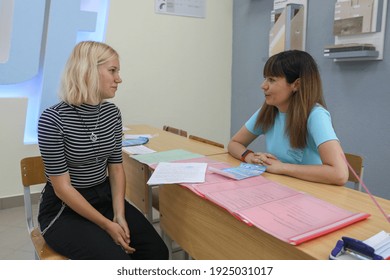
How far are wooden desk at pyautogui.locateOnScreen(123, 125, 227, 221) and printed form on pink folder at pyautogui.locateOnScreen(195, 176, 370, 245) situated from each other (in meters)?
0.60

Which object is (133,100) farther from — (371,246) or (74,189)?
(371,246)

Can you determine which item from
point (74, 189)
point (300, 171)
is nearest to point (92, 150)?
point (74, 189)

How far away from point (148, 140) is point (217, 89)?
1.91 meters

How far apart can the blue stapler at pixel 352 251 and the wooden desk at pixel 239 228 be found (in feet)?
0.10

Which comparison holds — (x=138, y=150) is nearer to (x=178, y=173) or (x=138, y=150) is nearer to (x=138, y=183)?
(x=138, y=183)

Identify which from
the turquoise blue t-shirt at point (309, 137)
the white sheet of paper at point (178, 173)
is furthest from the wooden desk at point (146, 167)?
the turquoise blue t-shirt at point (309, 137)

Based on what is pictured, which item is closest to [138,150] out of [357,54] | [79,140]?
[79,140]

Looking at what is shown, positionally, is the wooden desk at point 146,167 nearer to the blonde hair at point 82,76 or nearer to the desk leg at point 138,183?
the desk leg at point 138,183

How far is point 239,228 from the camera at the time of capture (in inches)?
43.8

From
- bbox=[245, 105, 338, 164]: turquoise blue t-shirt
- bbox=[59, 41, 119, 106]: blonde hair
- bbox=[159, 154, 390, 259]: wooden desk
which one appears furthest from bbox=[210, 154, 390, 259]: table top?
bbox=[59, 41, 119, 106]: blonde hair

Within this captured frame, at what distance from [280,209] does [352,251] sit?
0.95 feet

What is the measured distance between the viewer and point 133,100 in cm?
358

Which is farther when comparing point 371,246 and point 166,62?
point 166,62

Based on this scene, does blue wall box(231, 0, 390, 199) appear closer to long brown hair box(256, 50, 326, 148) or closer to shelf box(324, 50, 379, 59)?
shelf box(324, 50, 379, 59)
